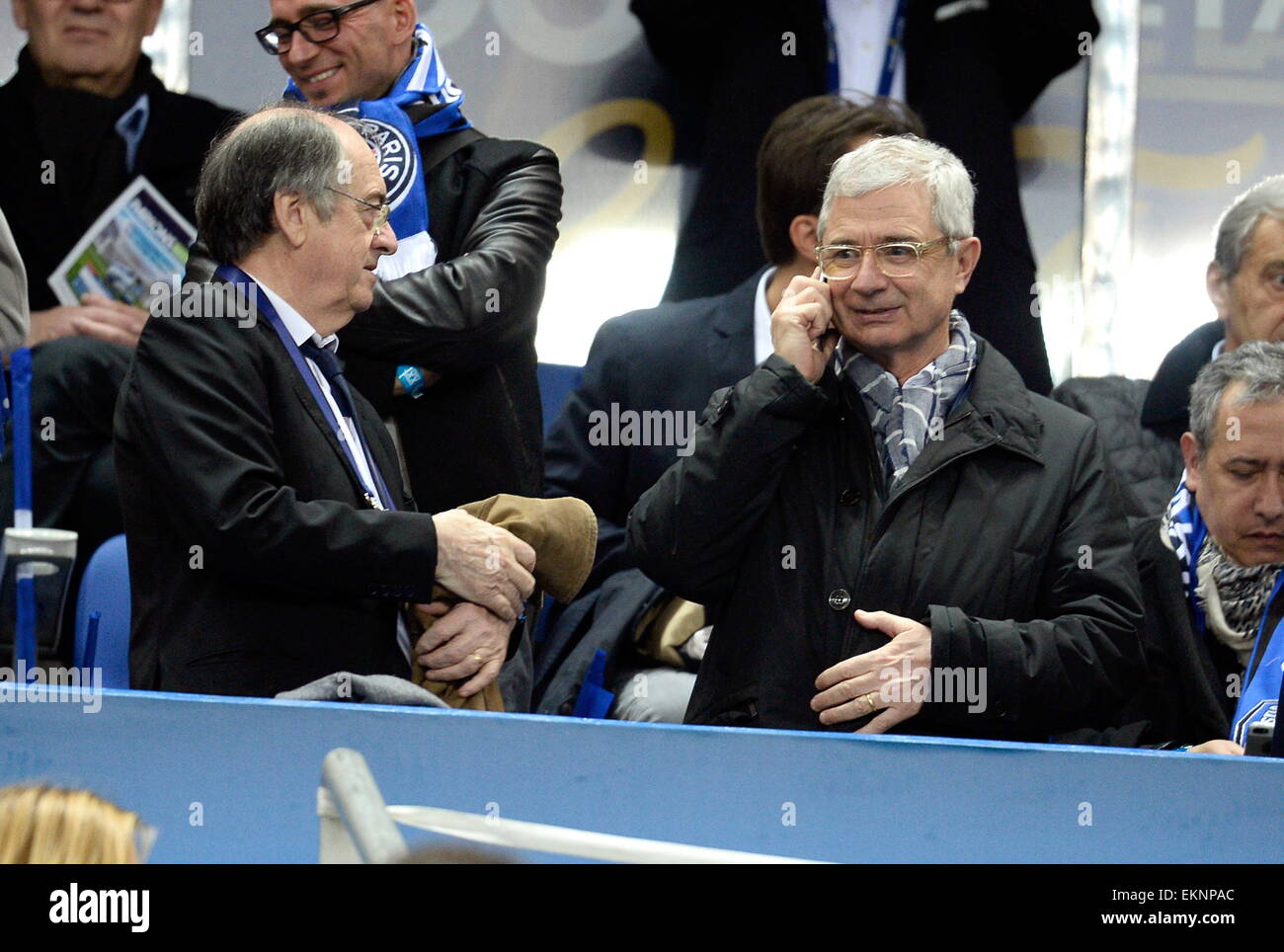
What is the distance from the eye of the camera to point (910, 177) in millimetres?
3199

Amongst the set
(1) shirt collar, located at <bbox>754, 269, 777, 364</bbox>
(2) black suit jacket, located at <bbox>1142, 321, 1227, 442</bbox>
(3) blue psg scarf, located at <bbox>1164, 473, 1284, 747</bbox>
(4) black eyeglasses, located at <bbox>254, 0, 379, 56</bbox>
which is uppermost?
(4) black eyeglasses, located at <bbox>254, 0, 379, 56</bbox>

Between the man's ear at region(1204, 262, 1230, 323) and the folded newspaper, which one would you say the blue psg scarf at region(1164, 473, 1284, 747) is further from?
the folded newspaper

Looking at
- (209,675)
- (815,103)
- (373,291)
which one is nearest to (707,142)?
(815,103)

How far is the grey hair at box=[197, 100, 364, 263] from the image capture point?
3.02 metres

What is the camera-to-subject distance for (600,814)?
2.33 metres

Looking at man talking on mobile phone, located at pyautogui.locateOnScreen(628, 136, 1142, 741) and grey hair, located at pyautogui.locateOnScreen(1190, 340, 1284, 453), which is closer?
man talking on mobile phone, located at pyautogui.locateOnScreen(628, 136, 1142, 741)

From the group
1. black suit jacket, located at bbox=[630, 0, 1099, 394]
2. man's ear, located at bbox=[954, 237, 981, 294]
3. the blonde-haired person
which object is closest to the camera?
the blonde-haired person

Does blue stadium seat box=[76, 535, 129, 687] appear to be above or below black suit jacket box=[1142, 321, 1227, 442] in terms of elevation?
below

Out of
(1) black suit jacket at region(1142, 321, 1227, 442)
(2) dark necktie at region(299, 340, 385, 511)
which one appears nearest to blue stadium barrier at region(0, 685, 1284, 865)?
(2) dark necktie at region(299, 340, 385, 511)

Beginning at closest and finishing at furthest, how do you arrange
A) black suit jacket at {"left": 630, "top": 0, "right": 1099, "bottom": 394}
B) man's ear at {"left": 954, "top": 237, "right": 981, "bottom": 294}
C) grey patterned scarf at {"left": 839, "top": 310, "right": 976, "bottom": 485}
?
grey patterned scarf at {"left": 839, "top": 310, "right": 976, "bottom": 485} < man's ear at {"left": 954, "top": 237, "right": 981, "bottom": 294} < black suit jacket at {"left": 630, "top": 0, "right": 1099, "bottom": 394}

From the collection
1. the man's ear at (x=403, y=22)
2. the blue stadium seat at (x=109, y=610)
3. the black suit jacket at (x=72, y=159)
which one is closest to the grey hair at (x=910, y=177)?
the man's ear at (x=403, y=22)

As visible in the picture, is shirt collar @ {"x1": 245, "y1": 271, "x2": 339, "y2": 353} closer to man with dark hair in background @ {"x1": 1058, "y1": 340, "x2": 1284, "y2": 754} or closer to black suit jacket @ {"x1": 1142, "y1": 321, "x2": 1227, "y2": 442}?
man with dark hair in background @ {"x1": 1058, "y1": 340, "x2": 1284, "y2": 754}

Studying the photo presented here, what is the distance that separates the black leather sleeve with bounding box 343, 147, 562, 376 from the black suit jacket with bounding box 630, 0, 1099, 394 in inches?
45.2
